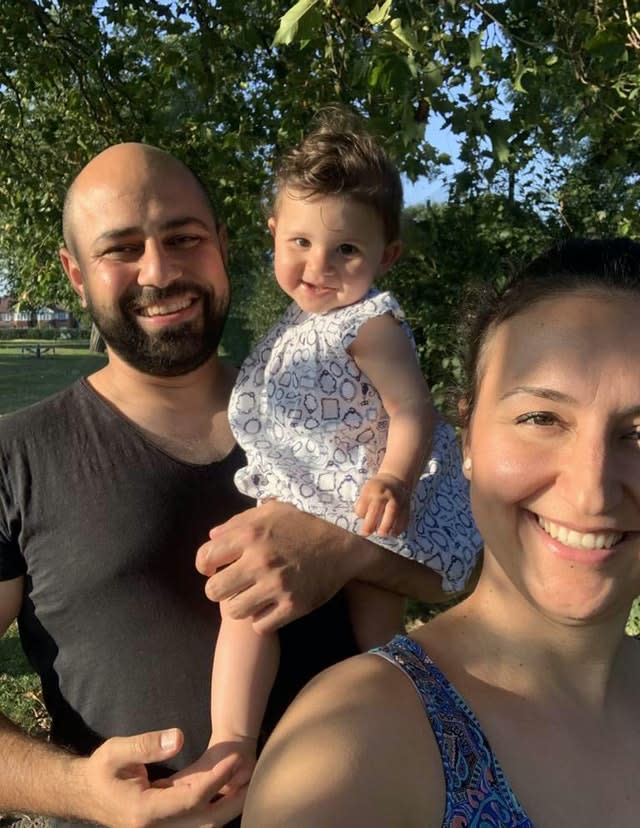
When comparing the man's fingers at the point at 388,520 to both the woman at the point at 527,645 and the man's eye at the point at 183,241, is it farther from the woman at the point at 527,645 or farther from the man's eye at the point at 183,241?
the man's eye at the point at 183,241

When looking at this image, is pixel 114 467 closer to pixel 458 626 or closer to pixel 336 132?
pixel 458 626

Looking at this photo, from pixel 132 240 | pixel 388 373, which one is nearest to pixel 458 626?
pixel 388 373

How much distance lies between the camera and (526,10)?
4.09 meters

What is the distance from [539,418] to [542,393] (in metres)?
0.04

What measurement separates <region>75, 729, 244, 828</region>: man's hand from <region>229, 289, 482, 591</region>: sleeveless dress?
691mm

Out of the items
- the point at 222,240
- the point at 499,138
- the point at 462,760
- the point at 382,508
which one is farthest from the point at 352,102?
the point at 462,760

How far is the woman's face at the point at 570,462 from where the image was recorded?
1.39 metres

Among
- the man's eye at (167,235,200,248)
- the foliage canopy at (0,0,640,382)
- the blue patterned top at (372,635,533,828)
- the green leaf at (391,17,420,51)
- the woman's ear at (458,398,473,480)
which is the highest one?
the foliage canopy at (0,0,640,382)

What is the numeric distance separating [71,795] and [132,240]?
4.73 feet

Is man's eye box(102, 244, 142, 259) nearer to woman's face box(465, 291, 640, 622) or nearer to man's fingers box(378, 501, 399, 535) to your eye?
man's fingers box(378, 501, 399, 535)

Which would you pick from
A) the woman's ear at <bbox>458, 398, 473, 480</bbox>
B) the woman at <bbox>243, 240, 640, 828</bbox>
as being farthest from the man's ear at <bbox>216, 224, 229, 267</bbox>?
the woman at <bbox>243, 240, 640, 828</bbox>

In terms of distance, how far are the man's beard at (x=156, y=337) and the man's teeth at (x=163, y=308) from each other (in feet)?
0.06

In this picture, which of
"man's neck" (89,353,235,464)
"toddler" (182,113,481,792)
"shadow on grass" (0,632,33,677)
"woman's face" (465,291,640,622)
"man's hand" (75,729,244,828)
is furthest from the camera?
"shadow on grass" (0,632,33,677)

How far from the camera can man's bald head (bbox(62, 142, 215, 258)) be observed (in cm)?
241
